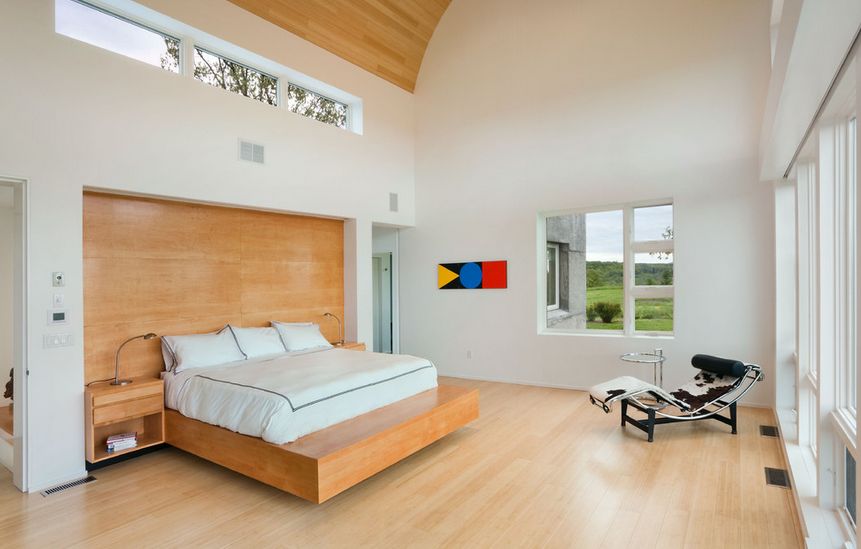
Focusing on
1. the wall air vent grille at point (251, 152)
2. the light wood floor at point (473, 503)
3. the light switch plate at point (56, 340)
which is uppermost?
the wall air vent grille at point (251, 152)

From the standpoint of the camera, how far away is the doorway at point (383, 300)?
7938 millimetres

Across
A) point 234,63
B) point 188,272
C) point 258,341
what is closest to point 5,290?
point 188,272

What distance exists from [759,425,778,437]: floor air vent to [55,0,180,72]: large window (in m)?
6.56

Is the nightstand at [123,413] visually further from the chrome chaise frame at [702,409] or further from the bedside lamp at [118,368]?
the chrome chaise frame at [702,409]

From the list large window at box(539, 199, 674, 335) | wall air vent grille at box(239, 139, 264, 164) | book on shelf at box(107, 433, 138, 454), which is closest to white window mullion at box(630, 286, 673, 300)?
large window at box(539, 199, 674, 335)

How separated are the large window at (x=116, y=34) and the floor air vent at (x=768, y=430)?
656cm

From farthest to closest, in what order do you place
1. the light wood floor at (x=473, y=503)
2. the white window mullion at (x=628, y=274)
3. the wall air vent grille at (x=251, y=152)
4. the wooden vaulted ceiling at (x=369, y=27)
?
the white window mullion at (x=628, y=274), the wooden vaulted ceiling at (x=369, y=27), the wall air vent grille at (x=251, y=152), the light wood floor at (x=473, y=503)

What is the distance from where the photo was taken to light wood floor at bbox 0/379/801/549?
280 centimetres

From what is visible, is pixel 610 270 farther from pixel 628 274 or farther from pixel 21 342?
pixel 21 342

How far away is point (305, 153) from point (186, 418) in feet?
10.8

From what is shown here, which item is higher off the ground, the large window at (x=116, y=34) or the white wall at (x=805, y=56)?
the large window at (x=116, y=34)

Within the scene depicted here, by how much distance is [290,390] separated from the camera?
11.6ft

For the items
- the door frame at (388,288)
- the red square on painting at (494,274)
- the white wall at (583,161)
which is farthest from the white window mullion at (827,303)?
the door frame at (388,288)

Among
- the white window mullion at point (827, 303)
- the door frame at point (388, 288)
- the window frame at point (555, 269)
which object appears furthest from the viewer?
the door frame at point (388, 288)
